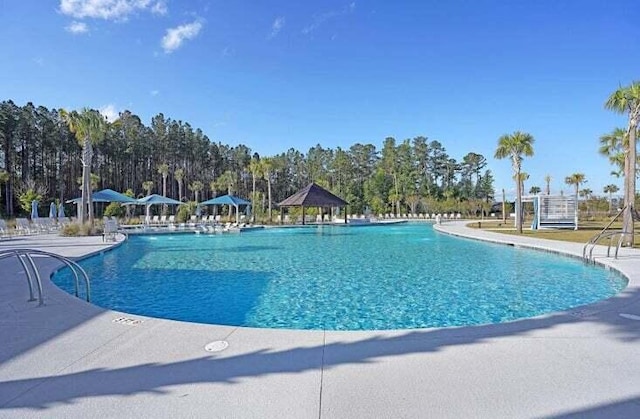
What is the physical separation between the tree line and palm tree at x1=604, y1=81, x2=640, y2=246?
75.8 feet

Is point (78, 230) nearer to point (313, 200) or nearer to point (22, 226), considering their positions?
point (22, 226)

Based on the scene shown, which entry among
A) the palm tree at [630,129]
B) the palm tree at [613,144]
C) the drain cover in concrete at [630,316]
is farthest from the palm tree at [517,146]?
the drain cover in concrete at [630,316]

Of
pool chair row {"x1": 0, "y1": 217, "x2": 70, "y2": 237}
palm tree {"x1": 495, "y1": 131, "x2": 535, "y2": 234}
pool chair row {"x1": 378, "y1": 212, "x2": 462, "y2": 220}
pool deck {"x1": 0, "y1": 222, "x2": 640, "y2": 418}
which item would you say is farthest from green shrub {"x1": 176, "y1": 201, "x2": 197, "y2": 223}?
pool deck {"x1": 0, "y1": 222, "x2": 640, "y2": 418}

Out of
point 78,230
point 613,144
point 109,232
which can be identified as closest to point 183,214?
point 78,230

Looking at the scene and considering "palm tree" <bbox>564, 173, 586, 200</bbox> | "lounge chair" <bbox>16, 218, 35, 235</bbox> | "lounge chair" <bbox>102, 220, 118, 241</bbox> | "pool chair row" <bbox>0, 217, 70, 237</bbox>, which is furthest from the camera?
"palm tree" <bbox>564, 173, 586, 200</bbox>

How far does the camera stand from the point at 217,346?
351cm

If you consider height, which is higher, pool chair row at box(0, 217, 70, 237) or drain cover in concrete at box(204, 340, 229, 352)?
pool chair row at box(0, 217, 70, 237)

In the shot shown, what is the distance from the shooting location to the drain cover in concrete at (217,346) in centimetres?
343

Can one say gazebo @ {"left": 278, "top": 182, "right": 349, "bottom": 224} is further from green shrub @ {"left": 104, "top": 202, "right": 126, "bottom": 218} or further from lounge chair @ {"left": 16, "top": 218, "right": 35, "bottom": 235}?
lounge chair @ {"left": 16, "top": 218, "right": 35, "bottom": 235}

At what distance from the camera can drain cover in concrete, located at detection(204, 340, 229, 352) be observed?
11.3ft

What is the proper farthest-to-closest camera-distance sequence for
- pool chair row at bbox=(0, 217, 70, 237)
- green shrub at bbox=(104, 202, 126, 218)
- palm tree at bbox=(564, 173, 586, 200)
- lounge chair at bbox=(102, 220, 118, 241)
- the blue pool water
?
palm tree at bbox=(564, 173, 586, 200)
green shrub at bbox=(104, 202, 126, 218)
pool chair row at bbox=(0, 217, 70, 237)
lounge chair at bbox=(102, 220, 118, 241)
the blue pool water

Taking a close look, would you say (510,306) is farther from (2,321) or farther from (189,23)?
(189,23)

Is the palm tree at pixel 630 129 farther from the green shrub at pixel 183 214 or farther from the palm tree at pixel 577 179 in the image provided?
the palm tree at pixel 577 179

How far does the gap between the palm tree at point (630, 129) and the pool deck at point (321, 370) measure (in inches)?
339
